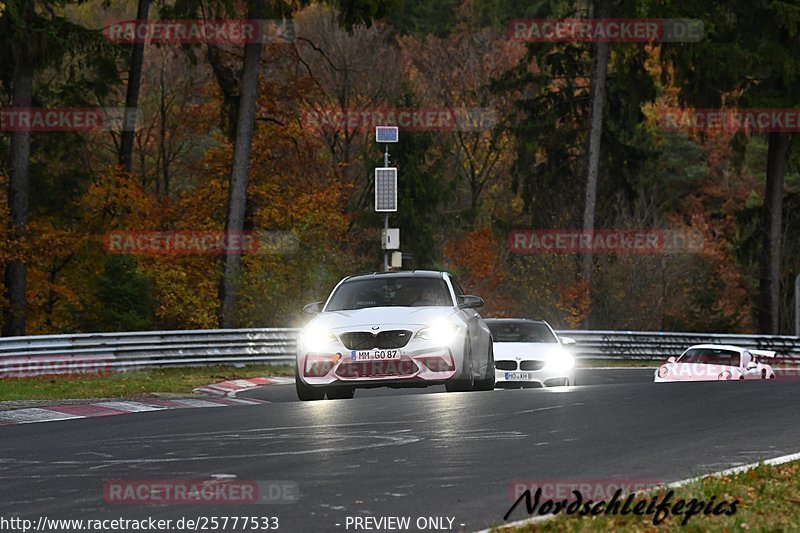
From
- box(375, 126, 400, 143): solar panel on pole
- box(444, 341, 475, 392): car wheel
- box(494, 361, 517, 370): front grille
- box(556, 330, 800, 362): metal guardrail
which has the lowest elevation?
box(556, 330, 800, 362): metal guardrail

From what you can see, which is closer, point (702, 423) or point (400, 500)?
point (400, 500)

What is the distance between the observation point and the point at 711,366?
104 feet

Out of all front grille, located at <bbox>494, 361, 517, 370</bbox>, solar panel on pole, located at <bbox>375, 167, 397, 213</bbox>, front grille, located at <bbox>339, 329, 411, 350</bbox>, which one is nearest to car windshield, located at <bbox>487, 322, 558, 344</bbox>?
front grille, located at <bbox>494, 361, 517, 370</bbox>

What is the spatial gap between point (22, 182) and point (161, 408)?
25136 mm

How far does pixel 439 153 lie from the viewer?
224 ft

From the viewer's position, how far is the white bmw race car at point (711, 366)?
31359mm

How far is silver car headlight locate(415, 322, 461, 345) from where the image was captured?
1845 cm

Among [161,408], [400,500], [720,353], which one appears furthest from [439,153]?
[400,500]

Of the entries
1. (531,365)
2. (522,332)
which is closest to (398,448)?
(531,365)

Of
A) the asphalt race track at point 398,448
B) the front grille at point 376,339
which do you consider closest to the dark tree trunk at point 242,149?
the asphalt race track at point 398,448

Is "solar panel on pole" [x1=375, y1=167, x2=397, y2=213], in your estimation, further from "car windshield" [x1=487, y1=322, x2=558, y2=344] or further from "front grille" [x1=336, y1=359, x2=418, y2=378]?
"front grille" [x1=336, y1=359, x2=418, y2=378]

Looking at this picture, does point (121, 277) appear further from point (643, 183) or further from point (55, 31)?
point (643, 183)

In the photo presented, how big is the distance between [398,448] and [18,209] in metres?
33.9

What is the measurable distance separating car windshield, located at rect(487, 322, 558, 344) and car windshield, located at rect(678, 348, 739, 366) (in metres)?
6.59
